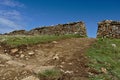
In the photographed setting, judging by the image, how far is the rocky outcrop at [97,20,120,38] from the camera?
25.5 metres

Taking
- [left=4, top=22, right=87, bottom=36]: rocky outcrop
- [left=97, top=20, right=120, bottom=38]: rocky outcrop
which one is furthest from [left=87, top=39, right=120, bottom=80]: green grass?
[left=4, top=22, right=87, bottom=36]: rocky outcrop

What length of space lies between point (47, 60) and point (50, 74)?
2.44 m

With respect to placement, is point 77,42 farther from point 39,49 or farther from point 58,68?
point 58,68

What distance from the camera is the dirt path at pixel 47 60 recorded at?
48.5 feet

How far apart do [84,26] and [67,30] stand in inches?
72.0

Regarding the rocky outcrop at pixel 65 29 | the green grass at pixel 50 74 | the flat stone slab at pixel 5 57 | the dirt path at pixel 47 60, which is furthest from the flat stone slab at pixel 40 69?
the rocky outcrop at pixel 65 29

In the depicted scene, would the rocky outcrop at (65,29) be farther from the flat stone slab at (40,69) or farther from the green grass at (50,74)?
the green grass at (50,74)

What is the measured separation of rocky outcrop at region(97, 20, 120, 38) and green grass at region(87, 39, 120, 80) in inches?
168

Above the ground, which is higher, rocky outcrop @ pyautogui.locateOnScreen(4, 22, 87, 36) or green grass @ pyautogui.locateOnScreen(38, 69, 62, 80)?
rocky outcrop @ pyautogui.locateOnScreen(4, 22, 87, 36)

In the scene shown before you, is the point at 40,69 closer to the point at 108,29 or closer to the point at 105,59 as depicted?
the point at 105,59

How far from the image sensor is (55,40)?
21.4m

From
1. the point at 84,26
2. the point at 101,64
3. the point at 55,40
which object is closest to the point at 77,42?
the point at 55,40

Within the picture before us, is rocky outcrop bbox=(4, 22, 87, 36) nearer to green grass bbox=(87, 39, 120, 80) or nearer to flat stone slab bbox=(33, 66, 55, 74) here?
green grass bbox=(87, 39, 120, 80)

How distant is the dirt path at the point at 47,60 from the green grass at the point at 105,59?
48cm
